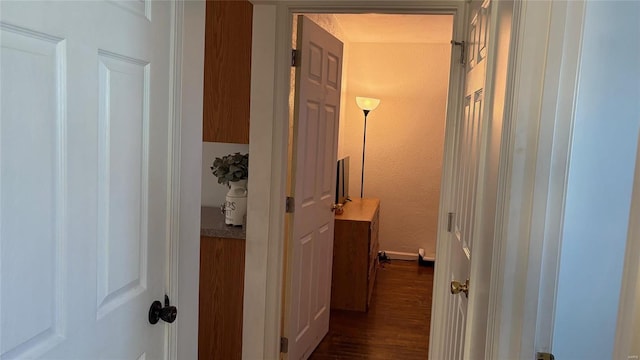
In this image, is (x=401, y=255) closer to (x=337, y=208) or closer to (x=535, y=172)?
(x=337, y=208)

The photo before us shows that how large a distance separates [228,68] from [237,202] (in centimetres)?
70

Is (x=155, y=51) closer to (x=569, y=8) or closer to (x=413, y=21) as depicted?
(x=569, y=8)

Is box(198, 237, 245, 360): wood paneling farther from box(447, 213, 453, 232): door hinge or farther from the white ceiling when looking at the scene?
the white ceiling

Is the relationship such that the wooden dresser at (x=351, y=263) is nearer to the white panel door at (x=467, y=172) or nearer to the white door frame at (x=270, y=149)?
the white door frame at (x=270, y=149)

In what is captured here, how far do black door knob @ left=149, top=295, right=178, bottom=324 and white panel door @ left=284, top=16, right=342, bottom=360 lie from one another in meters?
1.38

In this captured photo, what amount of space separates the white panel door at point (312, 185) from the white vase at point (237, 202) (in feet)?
0.95

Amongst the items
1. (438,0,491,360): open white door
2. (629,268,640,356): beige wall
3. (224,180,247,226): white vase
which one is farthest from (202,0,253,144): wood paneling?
(629,268,640,356): beige wall

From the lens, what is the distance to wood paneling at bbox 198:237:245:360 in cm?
269

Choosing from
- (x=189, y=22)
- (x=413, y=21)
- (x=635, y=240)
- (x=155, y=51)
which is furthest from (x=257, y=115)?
(x=413, y=21)

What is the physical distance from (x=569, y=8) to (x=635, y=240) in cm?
51

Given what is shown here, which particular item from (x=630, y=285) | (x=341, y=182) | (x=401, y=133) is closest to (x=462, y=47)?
(x=630, y=285)

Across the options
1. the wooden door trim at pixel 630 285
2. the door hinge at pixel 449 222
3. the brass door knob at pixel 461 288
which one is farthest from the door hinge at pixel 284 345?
the wooden door trim at pixel 630 285

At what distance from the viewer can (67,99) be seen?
0.90m

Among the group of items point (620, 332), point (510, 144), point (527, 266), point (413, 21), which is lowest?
point (620, 332)
